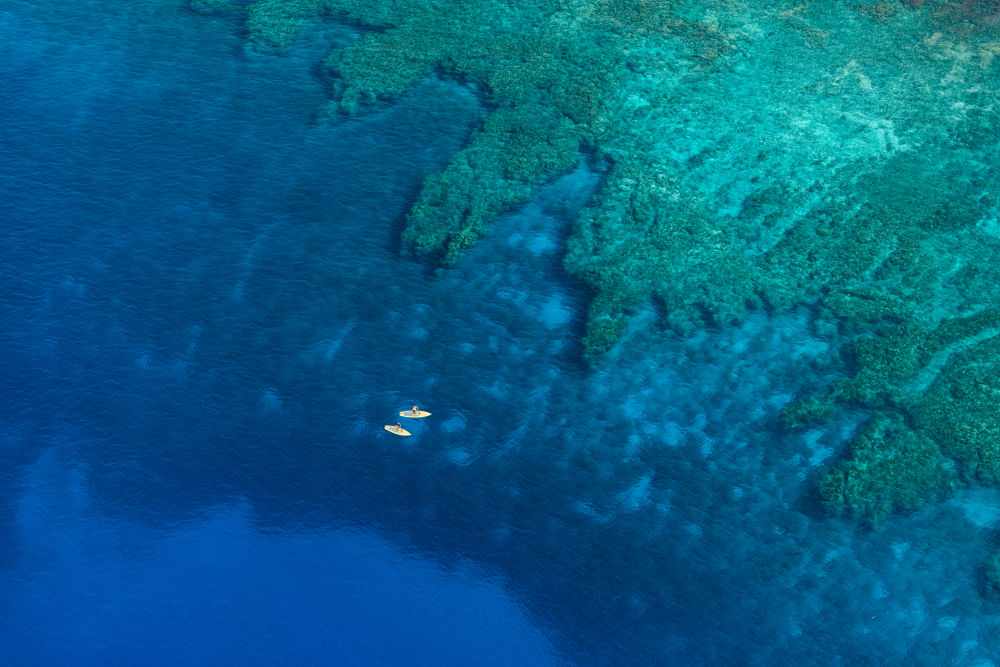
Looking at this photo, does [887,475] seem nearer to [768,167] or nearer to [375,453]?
[768,167]

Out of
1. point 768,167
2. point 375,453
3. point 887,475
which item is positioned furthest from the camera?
point 768,167

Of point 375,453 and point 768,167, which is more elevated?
point 768,167

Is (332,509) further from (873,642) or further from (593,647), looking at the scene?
(873,642)

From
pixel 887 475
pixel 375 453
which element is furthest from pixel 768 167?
pixel 375 453

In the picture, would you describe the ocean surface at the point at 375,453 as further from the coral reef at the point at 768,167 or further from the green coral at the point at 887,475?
the coral reef at the point at 768,167

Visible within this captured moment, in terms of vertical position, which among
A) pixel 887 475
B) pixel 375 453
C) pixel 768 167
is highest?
pixel 768 167

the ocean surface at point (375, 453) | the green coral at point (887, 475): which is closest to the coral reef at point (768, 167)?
the green coral at point (887, 475)

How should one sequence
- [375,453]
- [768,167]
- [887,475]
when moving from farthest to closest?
[768,167] < [375,453] < [887,475]

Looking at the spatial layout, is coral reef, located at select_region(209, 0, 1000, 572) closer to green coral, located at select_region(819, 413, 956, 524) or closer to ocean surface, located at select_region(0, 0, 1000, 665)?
green coral, located at select_region(819, 413, 956, 524)
